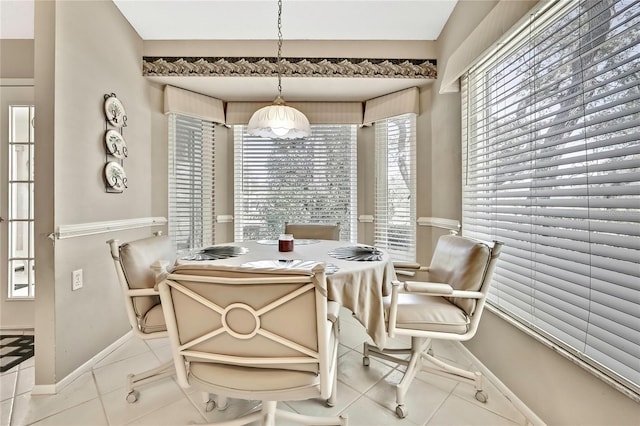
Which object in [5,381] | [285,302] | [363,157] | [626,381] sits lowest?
[5,381]

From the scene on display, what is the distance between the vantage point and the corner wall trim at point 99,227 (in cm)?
171

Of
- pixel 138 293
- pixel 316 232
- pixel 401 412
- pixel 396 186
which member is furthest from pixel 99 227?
pixel 396 186

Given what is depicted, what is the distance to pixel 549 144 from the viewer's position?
135 cm

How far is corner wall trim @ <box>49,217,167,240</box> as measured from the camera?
171 centimetres

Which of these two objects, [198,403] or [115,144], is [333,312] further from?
[115,144]

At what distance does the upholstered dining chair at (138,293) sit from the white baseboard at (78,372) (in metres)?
0.49

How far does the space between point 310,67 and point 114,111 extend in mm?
1761

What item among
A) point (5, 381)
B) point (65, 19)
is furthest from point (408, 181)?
point (5, 381)

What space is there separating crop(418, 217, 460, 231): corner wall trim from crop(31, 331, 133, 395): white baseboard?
286cm

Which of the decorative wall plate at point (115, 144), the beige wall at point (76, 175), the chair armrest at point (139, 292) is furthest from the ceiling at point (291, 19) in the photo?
the chair armrest at point (139, 292)

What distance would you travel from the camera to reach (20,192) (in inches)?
96.7

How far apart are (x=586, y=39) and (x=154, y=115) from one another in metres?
3.28

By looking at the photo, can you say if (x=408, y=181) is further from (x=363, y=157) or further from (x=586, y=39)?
(x=586, y=39)


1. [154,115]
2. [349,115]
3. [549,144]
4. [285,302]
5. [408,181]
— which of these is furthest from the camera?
[349,115]
